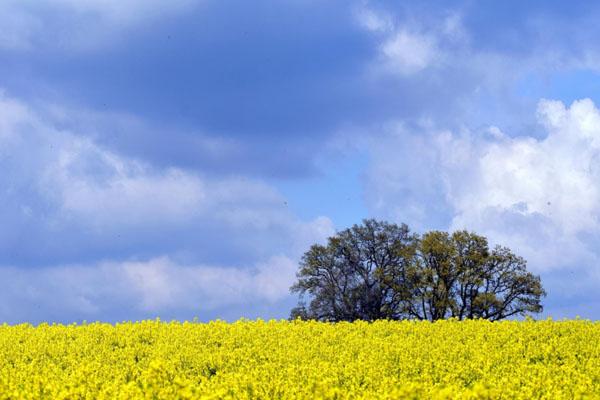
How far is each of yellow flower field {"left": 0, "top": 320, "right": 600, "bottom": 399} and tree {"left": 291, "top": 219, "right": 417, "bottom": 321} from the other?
1037 inches

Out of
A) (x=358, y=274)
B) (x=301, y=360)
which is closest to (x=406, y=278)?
(x=358, y=274)

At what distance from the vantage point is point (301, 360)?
1368 cm

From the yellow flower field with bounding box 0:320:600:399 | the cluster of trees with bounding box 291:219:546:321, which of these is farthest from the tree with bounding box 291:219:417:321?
the yellow flower field with bounding box 0:320:600:399

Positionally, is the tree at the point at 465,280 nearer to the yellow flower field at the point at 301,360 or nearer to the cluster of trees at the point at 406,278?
the cluster of trees at the point at 406,278

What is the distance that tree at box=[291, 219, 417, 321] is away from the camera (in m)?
45.9

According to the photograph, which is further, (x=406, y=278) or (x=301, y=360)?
(x=406, y=278)

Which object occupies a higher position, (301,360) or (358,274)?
(358,274)

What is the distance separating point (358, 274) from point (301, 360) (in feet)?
111

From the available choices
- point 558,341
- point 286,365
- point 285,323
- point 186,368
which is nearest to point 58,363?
point 186,368

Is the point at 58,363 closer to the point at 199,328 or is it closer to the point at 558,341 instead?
the point at 199,328

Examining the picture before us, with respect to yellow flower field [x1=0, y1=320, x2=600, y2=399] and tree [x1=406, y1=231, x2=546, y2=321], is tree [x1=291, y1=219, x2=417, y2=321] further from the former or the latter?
yellow flower field [x1=0, y1=320, x2=600, y2=399]

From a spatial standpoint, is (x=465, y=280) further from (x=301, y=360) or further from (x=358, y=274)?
(x=301, y=360)

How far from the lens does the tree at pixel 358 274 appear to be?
45875 millimetres

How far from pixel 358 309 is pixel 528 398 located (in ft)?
120
